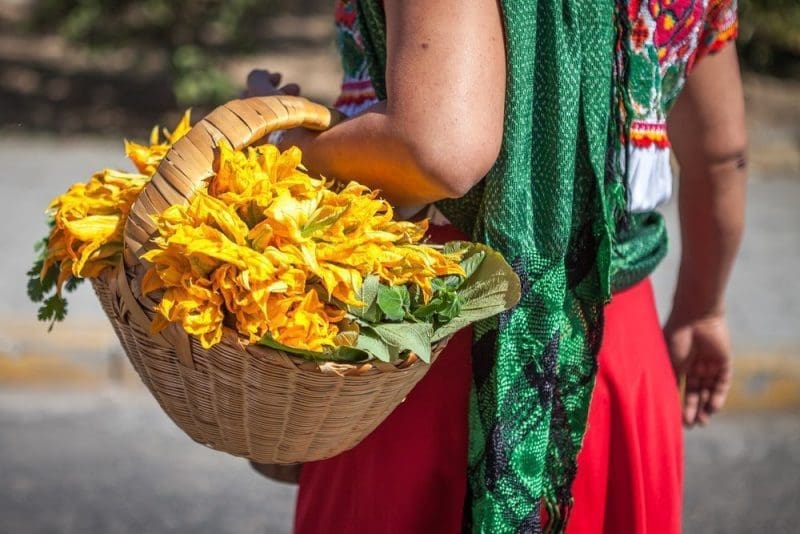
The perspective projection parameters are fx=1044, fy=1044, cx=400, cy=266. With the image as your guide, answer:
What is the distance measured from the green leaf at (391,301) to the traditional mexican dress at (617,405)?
0.30 metres

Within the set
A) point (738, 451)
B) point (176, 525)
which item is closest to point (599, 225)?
point (176, 525)

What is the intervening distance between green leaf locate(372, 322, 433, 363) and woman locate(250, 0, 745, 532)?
18cm

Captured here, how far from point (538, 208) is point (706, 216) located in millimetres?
606

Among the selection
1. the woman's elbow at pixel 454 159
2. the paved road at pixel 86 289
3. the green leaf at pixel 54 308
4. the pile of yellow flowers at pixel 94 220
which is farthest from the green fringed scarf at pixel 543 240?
the paved road at pixel 86 289

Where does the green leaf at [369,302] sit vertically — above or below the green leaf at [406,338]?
above

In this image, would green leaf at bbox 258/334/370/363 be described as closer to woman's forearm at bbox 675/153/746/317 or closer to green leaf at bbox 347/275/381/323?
green leaf at bbox 347/275/381/323

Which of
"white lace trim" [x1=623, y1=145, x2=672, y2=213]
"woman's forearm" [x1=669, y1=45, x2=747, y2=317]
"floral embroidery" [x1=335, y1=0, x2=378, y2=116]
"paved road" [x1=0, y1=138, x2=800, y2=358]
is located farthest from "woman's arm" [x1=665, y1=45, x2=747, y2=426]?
"paved road" [x1=0, y1=138, x2=800, y2=358]

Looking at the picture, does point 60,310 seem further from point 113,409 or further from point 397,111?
point 113,409

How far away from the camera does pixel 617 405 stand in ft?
5.34

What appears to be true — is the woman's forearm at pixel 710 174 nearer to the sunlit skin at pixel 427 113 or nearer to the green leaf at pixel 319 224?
the sunlit skin at pixel 427 113

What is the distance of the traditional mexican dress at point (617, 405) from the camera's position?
1.51m

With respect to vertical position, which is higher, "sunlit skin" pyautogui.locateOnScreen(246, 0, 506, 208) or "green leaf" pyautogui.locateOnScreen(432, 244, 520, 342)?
"sunlit skin" pyautogui.locateOnScreen(246, 0, 506, 208)

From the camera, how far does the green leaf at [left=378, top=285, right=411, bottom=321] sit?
1203 mm

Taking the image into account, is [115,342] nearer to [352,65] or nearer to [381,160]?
[352,65]
